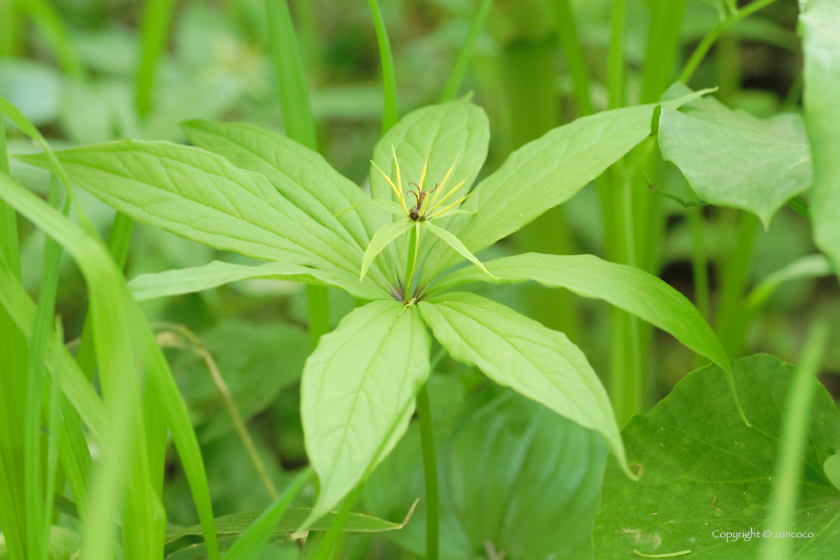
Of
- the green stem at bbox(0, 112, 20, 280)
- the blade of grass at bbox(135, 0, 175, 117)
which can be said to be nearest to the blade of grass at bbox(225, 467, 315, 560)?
the green stem at bbox(0, 112, 20, 280)

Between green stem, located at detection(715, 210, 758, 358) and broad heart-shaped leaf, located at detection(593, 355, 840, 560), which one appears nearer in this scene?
broad heart-shaped leaf, located at detection(593, 355, 840, 560)

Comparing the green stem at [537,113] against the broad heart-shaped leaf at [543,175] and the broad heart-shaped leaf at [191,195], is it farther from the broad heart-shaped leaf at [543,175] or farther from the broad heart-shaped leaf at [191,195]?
the broad heart-shaped leaf at [191,195]

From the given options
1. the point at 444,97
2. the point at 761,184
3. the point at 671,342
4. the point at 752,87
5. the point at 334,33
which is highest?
the point at 334,33

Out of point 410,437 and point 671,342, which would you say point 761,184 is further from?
point 671,342

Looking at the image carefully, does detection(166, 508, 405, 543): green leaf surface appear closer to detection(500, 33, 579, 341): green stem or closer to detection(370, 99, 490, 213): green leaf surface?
detection(370, 99, 490, 213): green leaf surface

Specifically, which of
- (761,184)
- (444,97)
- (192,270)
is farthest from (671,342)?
(192,270)
